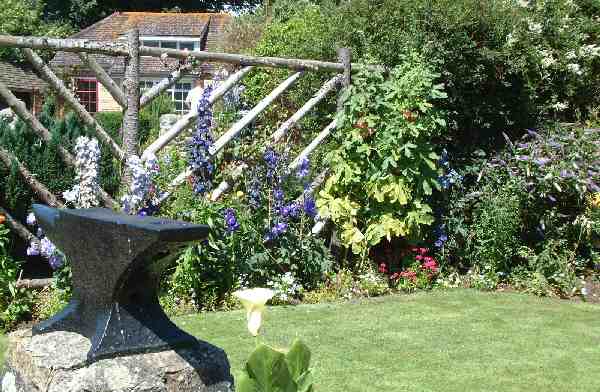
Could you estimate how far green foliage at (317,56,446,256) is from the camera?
7480 mm

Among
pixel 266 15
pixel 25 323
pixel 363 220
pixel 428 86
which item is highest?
pixel 266 15

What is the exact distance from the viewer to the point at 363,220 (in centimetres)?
782

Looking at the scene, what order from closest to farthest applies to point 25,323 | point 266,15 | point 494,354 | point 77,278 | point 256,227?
point 77,278 < point 494,354 < point 25,323 < point 256,227 < point 266,15

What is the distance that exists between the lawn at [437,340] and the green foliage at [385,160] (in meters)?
0.78

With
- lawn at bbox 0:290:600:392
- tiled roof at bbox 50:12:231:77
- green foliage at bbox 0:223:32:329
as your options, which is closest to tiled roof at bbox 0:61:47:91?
tiled roof at bbox 50:12:231:77

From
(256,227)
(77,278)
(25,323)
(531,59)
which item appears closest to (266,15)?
(531,59)

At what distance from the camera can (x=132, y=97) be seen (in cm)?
642

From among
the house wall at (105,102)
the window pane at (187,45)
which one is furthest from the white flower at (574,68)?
the window pane at (187,45)

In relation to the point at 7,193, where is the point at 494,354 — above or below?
below

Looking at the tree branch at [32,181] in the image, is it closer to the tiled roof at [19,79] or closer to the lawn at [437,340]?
the lawn at [437,340]

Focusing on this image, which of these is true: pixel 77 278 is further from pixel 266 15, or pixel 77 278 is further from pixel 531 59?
pixel 266 15

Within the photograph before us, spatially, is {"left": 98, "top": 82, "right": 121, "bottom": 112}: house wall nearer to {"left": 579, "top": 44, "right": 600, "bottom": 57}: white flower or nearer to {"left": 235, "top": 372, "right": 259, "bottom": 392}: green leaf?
{"left": 579, "top": 44, "right": 600, "bottom": 57}: white flower

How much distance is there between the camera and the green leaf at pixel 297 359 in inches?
89.9

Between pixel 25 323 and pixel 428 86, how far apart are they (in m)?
4.21
